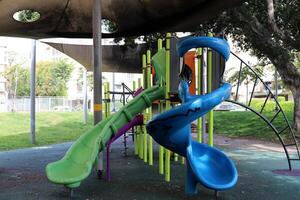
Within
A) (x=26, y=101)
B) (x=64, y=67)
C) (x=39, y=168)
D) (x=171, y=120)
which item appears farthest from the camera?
(x=64, y=67)

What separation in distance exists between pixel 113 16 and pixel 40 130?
559 inches

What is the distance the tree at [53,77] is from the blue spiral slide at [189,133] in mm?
62340

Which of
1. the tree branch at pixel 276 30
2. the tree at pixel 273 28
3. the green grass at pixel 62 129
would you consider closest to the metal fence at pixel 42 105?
the green grass at pixel 62 129

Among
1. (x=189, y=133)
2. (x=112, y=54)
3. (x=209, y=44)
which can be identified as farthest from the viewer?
(x=112, y=54)

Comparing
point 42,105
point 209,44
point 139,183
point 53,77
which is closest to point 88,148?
point 139,183

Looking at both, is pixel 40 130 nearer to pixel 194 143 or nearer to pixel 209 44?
pixel 194 143

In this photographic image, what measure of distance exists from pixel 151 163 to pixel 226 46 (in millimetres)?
5003

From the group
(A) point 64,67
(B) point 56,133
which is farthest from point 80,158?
(A) point 64,67

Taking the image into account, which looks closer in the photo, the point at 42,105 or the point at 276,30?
the point at 276,30

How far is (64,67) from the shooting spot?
228 feet

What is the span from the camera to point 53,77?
68.7 m

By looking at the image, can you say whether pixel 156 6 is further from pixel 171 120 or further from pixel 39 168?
pixel 171 120

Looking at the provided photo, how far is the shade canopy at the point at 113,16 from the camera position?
13.1 meters

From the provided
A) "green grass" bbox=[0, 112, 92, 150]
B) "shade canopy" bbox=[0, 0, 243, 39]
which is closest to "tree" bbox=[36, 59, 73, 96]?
"green grass" bbox=[0, 112, 92, 150]
